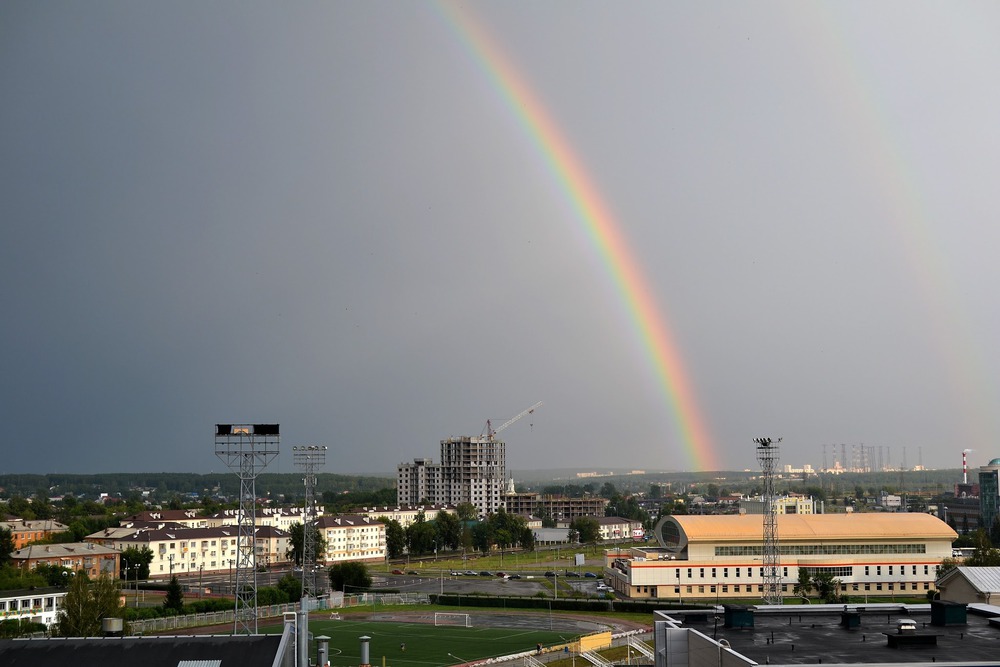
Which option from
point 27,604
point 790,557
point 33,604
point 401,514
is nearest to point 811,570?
point 790,557

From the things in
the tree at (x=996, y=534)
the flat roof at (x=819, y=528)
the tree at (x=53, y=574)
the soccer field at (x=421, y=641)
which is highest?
the flat roof at (x=819, y=528)

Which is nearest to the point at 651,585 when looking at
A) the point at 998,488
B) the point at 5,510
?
the point at 998,488

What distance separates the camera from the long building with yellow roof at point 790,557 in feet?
182

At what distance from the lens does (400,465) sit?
15975 centimetres

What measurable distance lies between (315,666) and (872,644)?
64.8ft

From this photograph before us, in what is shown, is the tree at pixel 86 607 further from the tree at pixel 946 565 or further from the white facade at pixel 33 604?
the tree at pixel 946 565

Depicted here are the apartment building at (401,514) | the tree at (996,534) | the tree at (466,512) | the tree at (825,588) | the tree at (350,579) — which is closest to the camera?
the tree at (825,588)

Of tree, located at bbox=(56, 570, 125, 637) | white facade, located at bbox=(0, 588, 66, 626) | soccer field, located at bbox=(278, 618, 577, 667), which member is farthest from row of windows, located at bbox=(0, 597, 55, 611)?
soccer field, located at bbox=(278, 618, 577, 667)

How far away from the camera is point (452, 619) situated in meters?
48.2

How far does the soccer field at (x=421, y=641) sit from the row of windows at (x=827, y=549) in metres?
18.3

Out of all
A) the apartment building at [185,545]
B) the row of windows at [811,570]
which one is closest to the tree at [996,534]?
the row of windows at [811,570]

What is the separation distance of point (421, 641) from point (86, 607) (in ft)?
46.6

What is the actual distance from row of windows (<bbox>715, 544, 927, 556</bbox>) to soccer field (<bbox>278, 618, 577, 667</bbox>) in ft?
60.0

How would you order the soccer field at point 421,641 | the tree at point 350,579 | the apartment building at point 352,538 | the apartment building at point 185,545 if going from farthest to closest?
the apartment building at point 352,538, the apartment building at point 185,545, the tree at point 350,579, the soccer field at point 421,641
